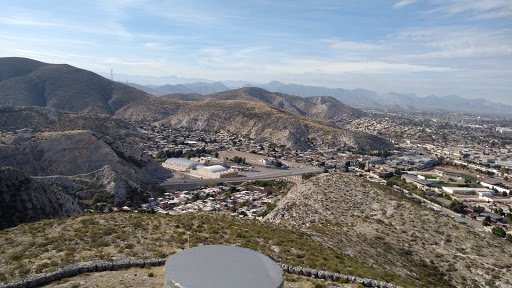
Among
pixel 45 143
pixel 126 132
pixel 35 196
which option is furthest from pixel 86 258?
pixel 126 132

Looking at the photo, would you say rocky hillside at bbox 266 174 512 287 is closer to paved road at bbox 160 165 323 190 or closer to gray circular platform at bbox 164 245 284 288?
gray circular platform at bbox 164 245 284 288

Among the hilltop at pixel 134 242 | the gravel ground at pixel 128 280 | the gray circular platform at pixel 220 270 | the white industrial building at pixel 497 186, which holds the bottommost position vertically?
the white industrial building at pixel 497 186

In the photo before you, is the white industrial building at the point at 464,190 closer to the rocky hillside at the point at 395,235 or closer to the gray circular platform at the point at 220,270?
the rocky hillside at the point at 395,235

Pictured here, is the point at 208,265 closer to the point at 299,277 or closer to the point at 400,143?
the point at 299,277

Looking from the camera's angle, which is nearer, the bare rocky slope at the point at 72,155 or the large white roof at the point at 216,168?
the bare rocky slope at the point at 72,155

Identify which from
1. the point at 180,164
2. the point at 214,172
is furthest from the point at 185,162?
the point at 214,172

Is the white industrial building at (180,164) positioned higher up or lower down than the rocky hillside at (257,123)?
lower down

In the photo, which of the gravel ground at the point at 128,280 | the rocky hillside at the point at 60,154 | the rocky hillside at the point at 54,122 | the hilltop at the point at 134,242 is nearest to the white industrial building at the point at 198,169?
the rocky hillside at the point at 60,154

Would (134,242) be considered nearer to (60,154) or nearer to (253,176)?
(60,154)

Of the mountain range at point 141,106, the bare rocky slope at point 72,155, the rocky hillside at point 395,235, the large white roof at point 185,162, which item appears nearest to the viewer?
the rocky hillside at point 395,235
